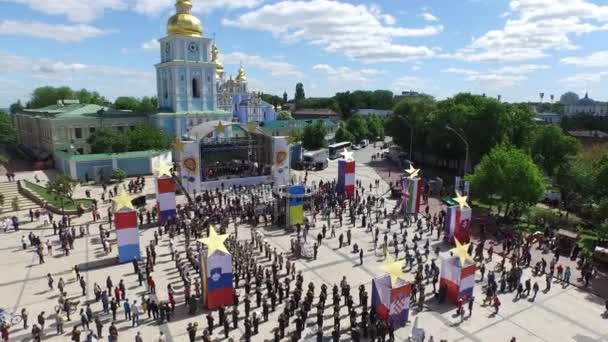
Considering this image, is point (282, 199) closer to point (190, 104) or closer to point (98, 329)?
point (98, 329)

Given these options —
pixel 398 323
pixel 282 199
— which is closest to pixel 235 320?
pixel 398 323

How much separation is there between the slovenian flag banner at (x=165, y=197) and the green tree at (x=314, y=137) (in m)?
30.8

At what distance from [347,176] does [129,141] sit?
22.6 meters

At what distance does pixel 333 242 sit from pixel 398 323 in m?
8.85

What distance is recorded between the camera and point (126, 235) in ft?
67.2

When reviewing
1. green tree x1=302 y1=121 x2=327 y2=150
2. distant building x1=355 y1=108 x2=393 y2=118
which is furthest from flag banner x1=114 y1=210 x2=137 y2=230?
distant building x1=355 y1=108 x2=393 y2=118

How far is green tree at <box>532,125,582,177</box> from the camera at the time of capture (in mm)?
38062

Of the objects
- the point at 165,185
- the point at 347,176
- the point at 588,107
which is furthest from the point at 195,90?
the point at 588,107

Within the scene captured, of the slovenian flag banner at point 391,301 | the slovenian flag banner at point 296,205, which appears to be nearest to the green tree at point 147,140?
the slovenian flag banner at point 296,205

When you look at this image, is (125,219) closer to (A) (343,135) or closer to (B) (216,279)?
(B) (216,279)

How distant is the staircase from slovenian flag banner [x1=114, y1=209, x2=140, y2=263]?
13.8 metres

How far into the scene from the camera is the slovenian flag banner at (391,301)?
1464 cm

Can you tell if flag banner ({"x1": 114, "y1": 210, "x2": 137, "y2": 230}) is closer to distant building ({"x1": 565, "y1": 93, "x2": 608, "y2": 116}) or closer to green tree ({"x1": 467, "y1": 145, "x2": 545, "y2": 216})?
green tree ({"x1": 467, "y1": 145, "x2": 545, "y2": 216})

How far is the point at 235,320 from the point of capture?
49.0 feet
